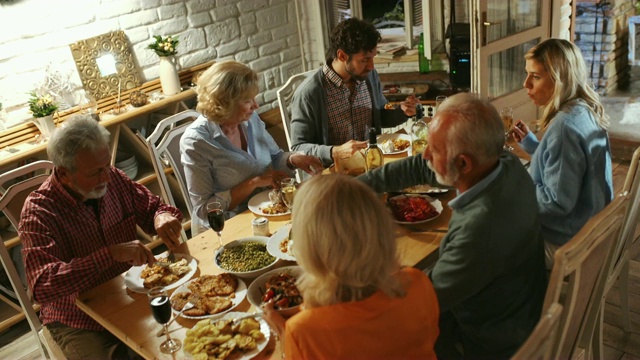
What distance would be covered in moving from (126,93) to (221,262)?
1.90 meters

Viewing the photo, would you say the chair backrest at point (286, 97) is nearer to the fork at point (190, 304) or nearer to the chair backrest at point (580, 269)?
the fork at point (190, 304)

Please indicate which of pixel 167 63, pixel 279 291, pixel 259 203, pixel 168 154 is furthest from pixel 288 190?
pixel 167 63

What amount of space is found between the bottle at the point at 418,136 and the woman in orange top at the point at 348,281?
1.26m

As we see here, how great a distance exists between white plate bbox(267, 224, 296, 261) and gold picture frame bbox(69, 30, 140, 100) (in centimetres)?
184

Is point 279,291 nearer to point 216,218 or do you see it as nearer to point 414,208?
point 216,218

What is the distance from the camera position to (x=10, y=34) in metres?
A: 2.84

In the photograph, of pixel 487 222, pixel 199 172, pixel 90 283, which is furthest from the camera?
pixel 199 172

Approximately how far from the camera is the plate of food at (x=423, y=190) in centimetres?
204

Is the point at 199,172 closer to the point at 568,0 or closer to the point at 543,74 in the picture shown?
the point at 543,74

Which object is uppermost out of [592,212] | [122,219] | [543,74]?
[543,74]

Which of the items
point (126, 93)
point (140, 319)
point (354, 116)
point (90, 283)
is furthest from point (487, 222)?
point (126, 93)

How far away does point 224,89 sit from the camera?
2236mm

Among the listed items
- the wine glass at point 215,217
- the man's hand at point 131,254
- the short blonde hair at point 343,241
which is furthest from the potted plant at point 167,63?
the short blonde hair at point 343,241

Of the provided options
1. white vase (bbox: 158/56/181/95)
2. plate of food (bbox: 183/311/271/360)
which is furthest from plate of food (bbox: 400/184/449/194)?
white vase (bbox: 158/56/181/95)
